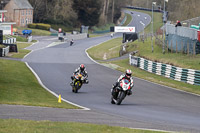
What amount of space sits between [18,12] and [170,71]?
80.1 meters

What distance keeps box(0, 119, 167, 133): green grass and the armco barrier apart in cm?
2012

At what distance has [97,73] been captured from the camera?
1441 inches

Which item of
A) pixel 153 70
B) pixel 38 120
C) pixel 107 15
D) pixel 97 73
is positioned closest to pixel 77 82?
pixel 38 120

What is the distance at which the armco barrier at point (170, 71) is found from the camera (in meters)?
31.3

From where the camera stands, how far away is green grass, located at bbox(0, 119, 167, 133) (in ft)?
35.1

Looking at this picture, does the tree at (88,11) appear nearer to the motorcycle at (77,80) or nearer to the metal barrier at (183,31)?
the metal barrier at (183,31)

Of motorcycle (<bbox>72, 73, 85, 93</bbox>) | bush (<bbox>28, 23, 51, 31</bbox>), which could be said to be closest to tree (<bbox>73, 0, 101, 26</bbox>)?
bush (<bbox>28, 23, 51, 31</bbox>)

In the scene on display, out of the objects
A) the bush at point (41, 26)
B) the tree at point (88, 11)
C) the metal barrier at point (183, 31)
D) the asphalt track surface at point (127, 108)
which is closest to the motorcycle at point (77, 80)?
the asphalt track surface at point (127, 108)

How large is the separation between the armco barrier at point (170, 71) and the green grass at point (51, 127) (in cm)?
2012

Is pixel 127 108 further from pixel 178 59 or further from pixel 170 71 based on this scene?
pixel 178 59

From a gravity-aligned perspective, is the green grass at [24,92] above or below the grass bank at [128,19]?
below

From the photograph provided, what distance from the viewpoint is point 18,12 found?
110 meters

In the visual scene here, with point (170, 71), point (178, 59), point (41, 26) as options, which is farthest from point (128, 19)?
point (170, 71)

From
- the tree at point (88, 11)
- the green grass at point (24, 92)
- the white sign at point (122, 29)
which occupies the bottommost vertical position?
the green grass at point (24, 92)
